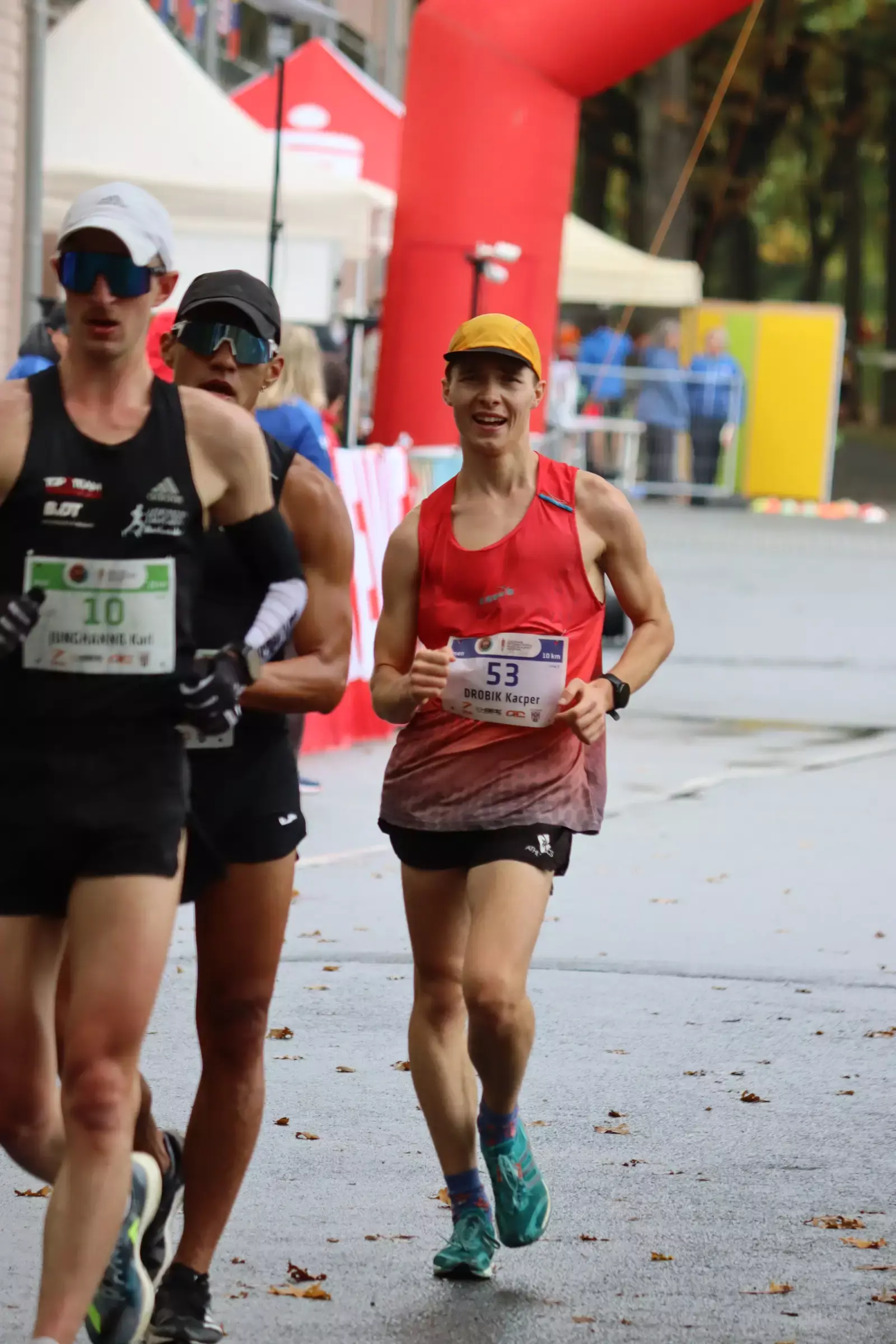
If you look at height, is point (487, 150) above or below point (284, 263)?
above

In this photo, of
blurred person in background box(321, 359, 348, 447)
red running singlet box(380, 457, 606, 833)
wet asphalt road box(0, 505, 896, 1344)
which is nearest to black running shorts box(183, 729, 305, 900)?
red running singlet box(380, 457, 606, 833)

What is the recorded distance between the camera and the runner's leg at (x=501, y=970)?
192 inches

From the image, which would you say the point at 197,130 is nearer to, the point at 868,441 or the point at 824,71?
the point at 824,71

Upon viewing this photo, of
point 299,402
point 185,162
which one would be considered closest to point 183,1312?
point 299,402

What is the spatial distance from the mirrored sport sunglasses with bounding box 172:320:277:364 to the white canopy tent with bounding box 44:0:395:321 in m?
11.8

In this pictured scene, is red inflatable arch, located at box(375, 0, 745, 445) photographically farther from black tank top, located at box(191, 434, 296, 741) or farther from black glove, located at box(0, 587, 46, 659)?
black glove, located at box(0, 587, 46, 659)

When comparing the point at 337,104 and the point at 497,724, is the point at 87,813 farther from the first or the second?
the point at 337,104

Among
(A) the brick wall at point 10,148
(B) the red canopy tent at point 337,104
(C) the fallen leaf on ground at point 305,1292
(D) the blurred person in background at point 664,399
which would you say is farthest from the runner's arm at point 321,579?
(D) the blurred person in background at point 664,399

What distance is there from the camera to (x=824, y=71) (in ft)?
151

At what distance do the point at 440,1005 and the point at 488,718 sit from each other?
0.57 meters

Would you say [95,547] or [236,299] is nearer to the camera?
[95,547]

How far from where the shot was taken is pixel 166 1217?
4.48 m

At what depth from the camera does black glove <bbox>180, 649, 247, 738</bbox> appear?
3.99 metres

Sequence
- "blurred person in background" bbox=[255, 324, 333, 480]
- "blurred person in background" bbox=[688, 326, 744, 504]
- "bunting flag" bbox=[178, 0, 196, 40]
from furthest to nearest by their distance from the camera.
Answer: "blurred person in background" bbox=[688, 326, 744, 504] → "bunting flag" bbox=[178, 0, 196, 40] → "blurred person in background" bbox=[255, 324, 333, 480]
